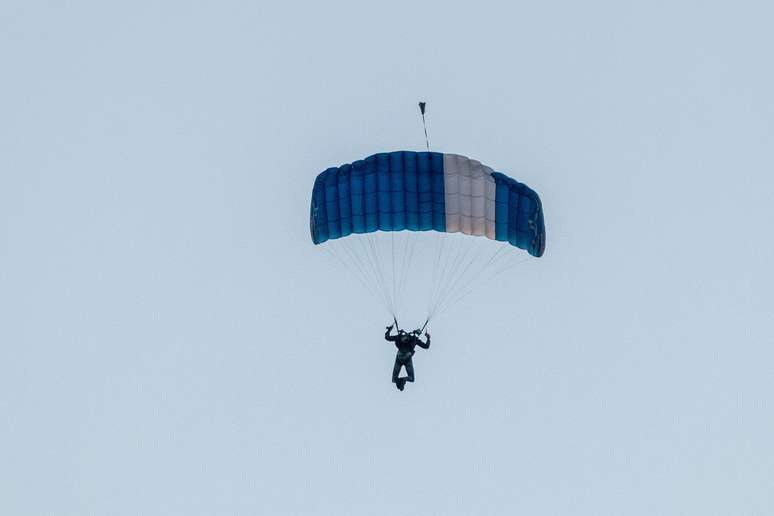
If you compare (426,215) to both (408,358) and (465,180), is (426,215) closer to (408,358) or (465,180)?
(465,180)

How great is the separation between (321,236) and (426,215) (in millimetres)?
2548

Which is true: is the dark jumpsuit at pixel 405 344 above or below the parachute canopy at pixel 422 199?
below

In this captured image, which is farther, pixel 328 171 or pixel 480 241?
pixel 480 241

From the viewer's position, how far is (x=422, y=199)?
3291cm

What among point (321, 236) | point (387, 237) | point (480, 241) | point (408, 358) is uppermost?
point (387, 237)

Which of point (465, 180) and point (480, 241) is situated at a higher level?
point (480, 241)

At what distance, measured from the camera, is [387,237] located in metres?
60.8

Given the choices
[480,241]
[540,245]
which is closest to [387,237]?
[480,241]

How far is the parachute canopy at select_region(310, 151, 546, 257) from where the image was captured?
108 ft

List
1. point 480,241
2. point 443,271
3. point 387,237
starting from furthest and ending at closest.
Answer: point 387,237
point 480,241
point 443,271

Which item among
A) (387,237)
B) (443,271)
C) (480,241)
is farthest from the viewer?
(387,237)

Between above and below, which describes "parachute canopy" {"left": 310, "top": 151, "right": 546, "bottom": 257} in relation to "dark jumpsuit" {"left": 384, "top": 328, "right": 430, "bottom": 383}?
Answer: above

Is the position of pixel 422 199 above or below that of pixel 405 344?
above

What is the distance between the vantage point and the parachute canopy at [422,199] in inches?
1293
